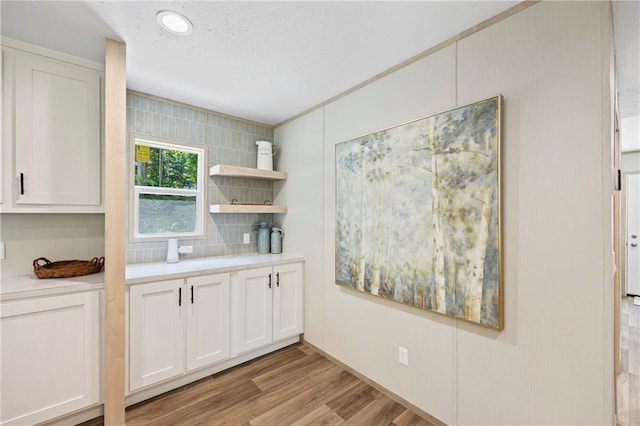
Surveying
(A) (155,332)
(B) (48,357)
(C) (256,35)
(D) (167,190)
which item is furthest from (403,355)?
(D) (167,190)

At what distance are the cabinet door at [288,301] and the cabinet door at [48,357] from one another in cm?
142

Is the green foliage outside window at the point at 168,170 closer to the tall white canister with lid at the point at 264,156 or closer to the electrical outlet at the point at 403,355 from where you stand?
the tall white canister with lid at the point at 264,156

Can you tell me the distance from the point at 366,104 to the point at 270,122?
143 cm

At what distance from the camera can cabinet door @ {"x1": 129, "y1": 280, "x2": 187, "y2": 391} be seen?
2010 mm

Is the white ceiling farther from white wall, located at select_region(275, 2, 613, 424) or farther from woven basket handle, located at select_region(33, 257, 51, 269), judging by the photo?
woven basket handle, located at select_region(33, 257, 51, 269)

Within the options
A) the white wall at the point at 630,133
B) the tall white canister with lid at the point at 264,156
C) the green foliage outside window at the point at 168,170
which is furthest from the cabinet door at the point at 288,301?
the white wall at the point at 630,133

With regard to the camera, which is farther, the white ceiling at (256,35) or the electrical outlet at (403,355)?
the electrical outlet at (403,355)

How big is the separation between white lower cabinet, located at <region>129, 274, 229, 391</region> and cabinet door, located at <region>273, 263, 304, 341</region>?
517 mm

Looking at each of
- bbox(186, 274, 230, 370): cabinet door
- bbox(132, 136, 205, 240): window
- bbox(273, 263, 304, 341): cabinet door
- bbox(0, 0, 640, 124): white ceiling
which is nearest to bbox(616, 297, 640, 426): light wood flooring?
bbox(0, 0, 640, 124): white ceiling

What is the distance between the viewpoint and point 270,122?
334cm

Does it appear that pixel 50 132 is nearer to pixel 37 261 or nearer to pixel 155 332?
pixel 37 261

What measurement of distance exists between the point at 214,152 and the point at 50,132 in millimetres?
1337

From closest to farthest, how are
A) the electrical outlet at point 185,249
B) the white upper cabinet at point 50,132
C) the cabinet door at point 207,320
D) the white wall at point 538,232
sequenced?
the white wall at point 538,232 < the white upper cabinet at point 50,132 < the cabinet door at point 207,320 < the electrical outlet at point 185,249

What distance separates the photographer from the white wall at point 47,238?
1.95 meters
